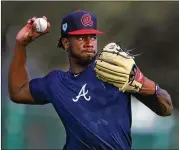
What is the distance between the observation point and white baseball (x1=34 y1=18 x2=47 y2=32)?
12.3 feet

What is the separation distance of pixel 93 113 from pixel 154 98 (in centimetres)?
36

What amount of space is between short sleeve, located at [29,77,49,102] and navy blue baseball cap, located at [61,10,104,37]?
34 centimetres

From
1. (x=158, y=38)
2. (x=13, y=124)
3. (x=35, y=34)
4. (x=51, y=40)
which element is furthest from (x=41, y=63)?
(x=35, y=34)

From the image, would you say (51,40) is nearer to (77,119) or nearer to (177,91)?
(177,91)

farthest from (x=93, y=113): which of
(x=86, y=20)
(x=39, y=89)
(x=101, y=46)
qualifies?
(x=101, y=46)

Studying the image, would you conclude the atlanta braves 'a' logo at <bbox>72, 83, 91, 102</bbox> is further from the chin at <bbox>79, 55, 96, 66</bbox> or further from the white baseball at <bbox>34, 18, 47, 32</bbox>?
the white baseball at <bbox>34, 18, 47, 32</bbox>

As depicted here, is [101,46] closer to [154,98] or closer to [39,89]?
[39,89]

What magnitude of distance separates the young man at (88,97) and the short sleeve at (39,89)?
2 cm

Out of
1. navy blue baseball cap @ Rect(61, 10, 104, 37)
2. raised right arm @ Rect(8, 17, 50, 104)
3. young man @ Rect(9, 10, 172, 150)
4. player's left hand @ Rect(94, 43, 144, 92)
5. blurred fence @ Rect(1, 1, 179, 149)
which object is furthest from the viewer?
blurred fence @ Rect(1, 1, 179, 149)

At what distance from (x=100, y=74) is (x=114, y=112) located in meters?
0.25

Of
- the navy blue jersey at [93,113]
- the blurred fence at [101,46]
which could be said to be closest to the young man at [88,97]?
the navy blue jersey at [93,113]

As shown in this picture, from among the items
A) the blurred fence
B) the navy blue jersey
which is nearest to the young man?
the navy blue jersey

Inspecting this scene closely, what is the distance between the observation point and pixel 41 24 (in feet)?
12.3

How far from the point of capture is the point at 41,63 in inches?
312
